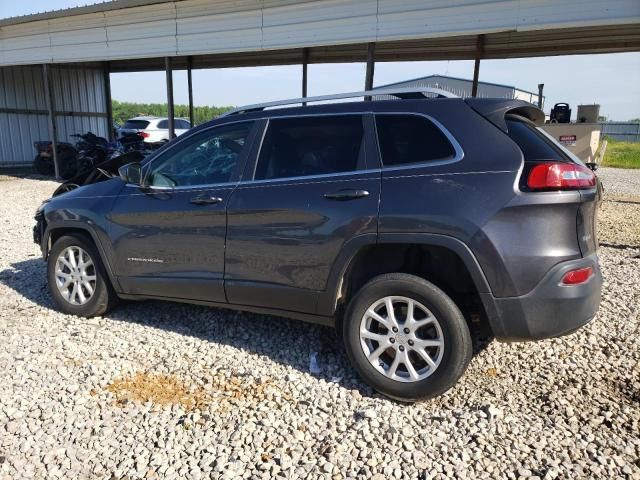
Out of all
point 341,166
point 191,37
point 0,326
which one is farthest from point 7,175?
point 341,166

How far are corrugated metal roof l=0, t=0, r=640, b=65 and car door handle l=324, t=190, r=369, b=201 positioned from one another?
16.2 feet

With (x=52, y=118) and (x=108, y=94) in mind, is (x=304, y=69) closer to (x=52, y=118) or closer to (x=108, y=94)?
(x=52, y=118)

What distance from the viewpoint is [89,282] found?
4336 mm

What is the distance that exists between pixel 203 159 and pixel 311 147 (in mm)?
959

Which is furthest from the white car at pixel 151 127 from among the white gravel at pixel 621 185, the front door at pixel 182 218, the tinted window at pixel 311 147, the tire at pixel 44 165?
the tinted window at pixel 311 147

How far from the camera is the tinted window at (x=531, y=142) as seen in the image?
2812 mm

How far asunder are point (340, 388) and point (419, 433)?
2.11 feet

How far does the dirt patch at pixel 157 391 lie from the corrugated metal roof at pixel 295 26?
20.3 feet

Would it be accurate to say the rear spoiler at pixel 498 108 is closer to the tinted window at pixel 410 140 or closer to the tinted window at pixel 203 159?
the tinted window at pixel 410 140

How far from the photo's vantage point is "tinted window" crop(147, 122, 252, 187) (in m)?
3.71

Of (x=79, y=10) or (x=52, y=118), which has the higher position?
(x=79, y=10)

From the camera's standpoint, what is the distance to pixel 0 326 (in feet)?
13.9

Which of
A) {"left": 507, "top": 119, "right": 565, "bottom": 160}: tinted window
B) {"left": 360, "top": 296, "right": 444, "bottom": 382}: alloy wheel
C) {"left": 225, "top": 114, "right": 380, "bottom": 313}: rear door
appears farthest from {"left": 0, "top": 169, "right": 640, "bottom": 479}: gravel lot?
{"left": 507, "top": 119, "right": 565, "bottom": 160}: tinted window

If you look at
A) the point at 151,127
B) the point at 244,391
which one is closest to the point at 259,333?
the point at 244,391
